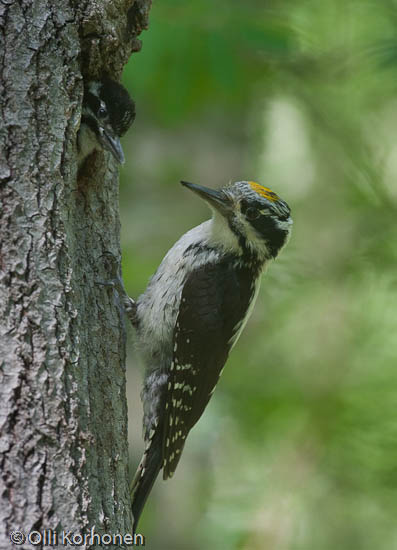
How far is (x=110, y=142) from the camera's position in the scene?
329cm

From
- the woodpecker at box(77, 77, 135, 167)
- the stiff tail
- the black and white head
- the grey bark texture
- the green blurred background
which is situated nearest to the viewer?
the grey bark texture

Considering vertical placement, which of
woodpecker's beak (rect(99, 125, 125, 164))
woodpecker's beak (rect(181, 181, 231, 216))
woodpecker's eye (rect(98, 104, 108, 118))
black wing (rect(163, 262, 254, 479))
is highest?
woodpecker's beak (rect(181, 181, 231, 216))

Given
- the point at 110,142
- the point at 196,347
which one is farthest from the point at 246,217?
the point at 110,142

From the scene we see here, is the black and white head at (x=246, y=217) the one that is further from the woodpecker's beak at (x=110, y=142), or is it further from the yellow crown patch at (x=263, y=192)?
the woodpecker's beak at (x=110, y=142)

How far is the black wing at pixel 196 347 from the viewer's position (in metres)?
3.77

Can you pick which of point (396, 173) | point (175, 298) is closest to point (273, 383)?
point (396, 173)

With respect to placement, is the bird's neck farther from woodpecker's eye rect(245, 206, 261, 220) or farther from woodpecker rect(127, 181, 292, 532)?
woodpecker's eye rect(245, 206, 261, 220)

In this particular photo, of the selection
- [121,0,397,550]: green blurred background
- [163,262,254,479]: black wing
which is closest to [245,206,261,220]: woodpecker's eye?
[163,262,254,479]: black wing

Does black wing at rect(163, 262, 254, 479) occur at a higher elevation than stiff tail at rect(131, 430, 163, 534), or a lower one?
higher

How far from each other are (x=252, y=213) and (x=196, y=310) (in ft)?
2.15

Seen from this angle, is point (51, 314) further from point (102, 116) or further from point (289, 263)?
point (289, 263)

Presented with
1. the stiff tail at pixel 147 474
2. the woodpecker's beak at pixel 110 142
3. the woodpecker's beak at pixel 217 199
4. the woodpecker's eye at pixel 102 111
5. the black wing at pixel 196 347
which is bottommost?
the stiff tail at pixel 147 474

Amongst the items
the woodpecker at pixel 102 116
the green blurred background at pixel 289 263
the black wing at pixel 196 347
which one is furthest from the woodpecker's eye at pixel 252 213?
the green blurred background at pixel 289 263

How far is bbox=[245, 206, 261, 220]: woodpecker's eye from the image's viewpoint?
396cm
